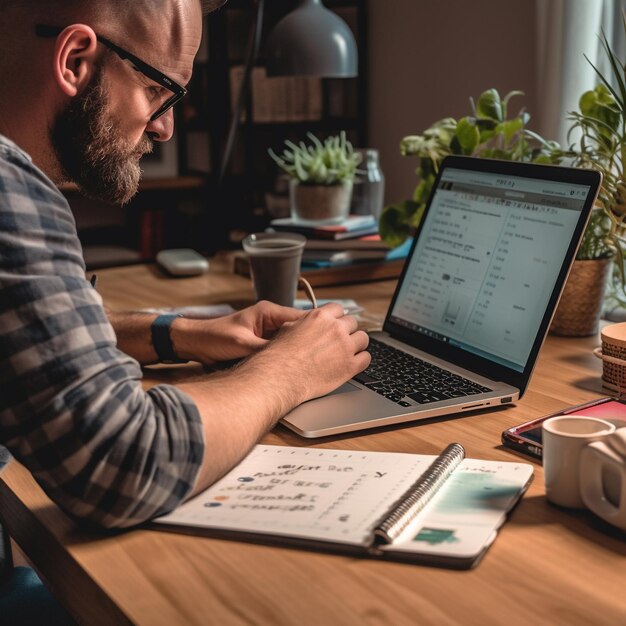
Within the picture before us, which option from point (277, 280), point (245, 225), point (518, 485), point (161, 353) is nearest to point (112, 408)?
point (518, 485)

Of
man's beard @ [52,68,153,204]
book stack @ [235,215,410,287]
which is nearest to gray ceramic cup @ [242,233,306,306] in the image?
book stack @ [235,215,410,287]

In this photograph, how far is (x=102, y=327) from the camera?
756 millimetres

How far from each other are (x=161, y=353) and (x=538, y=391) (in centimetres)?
54

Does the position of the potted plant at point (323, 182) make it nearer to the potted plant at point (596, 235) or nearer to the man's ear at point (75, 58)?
the potted plant at point (596, 235)

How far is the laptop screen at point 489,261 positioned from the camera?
42.6 inches

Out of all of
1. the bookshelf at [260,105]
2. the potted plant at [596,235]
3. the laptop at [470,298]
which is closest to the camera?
the laptop at [470,298]

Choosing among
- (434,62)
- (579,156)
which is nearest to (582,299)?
(579,156)

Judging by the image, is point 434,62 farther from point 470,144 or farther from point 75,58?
point 75,58

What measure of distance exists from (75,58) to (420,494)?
58cm

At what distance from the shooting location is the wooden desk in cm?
62

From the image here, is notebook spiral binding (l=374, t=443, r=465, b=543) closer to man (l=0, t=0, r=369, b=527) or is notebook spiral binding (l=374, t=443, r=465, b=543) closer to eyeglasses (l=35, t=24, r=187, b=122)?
man (l=0, t=0, r=369, b=527)

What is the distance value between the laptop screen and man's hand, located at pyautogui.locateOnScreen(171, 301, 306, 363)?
0.21 m

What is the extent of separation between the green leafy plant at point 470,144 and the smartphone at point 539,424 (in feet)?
1.75

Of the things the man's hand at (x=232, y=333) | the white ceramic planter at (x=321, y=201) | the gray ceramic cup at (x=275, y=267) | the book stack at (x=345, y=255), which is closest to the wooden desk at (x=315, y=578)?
the man's hand at (x=232, y=333)
